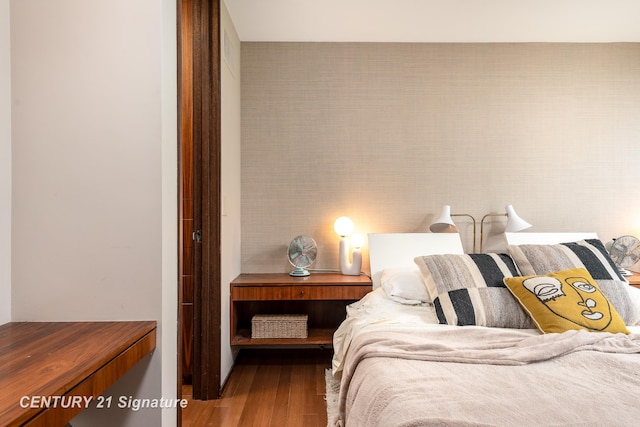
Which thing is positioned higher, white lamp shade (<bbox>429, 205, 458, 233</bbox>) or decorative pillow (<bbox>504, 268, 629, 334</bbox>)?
white lamp shade (<bbox>429, 205, 458, 233</bbox>)

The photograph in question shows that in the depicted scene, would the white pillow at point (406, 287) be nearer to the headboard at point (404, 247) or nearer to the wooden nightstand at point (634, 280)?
the headboard at point (404, 247)

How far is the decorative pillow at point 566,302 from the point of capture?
2.14 meters

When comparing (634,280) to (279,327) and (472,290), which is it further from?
(279,327)

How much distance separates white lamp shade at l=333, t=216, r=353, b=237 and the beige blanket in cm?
125

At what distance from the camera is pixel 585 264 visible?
261 centimetres

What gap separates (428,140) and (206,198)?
178 centimetres

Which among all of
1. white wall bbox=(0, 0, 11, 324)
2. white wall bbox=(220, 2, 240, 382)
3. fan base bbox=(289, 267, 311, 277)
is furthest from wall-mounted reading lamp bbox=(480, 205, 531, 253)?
white wall bbox=(0, 0, 11, 324)

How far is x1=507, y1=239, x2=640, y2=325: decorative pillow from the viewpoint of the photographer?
7.95 ft

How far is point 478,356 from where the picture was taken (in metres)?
1.78

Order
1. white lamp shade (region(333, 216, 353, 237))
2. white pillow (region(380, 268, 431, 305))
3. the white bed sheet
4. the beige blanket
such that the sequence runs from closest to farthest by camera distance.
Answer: the beige blanket, the white bed sheet, white pillow (region(380, 268, 431, 305)), white lamp shade (region(333, 216, 353, 237))

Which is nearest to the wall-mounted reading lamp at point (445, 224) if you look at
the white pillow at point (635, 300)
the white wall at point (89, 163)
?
the white pillow at point (635, 300)

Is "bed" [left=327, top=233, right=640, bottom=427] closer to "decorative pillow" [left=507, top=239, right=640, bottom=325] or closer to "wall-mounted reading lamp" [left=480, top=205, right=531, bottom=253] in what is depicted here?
"decorative pillow" [left=507, top=239, right=640, bottom=325]

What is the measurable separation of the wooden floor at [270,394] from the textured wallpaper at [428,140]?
686 millimetres

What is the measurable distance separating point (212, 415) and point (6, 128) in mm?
1776
